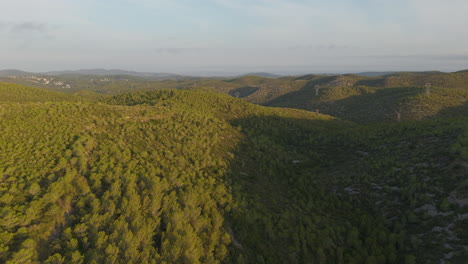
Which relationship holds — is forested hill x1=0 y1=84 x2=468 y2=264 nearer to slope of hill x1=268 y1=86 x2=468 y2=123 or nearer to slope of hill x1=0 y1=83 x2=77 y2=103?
slope of hill x1=268 y1=86 x2=468 y2=123

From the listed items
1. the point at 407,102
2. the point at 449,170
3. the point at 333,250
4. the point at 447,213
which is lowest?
the point at 333,250

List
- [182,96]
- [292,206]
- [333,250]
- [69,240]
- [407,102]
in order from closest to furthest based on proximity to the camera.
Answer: [69,240] → [333,250] → [292,206] → [182,96] → [407,102]

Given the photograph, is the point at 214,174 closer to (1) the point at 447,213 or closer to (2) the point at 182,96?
(1) the point at 447,213

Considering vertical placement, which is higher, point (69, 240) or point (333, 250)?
point (69, 240)

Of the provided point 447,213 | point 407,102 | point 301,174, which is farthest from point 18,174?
point 407,102

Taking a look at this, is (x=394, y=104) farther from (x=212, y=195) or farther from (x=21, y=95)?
(x=21, y=95)

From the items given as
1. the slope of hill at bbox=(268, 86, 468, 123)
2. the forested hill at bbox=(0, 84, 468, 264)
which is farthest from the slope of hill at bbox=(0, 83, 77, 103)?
the slope of hill at bbox=(268, 86, 468, 123)

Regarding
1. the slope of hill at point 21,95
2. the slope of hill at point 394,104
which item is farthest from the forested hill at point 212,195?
the slope of hill at point 21,95

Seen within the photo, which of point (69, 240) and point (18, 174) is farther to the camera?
point (18, 174)
